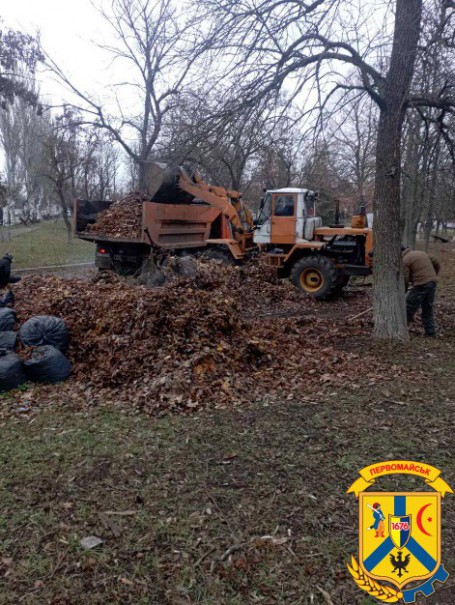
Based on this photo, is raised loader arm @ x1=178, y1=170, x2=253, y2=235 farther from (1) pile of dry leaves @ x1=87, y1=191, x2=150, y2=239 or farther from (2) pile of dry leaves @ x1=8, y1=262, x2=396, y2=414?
(2) pile of dry leaves @ x1=8, y1=262, x2=396, y2=414

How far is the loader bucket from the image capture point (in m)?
11.1

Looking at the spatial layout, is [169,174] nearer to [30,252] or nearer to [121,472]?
[121,472]

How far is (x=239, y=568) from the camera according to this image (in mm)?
2572

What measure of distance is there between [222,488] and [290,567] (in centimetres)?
81

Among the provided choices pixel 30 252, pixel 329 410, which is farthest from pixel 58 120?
pixel 329 410

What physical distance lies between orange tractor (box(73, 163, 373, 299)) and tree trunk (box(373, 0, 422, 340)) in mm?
4112

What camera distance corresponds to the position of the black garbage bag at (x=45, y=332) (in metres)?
5.60

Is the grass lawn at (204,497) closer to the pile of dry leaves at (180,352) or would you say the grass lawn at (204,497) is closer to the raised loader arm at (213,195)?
the pile of dry leaves at (180,352)

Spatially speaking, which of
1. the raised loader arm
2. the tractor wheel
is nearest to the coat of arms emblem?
the tractor wheel

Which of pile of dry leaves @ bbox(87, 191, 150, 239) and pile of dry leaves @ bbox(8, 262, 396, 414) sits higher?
pile of dry leaves @ bbox(87, 191, 150, 239)

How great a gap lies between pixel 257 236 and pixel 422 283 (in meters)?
5.20

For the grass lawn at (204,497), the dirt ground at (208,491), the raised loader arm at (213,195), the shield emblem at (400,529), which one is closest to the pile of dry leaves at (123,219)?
the raised loader arm at (213,195)

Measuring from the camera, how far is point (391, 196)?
21.6 ft

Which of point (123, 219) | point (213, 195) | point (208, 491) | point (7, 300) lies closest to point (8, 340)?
point (7, 300)
